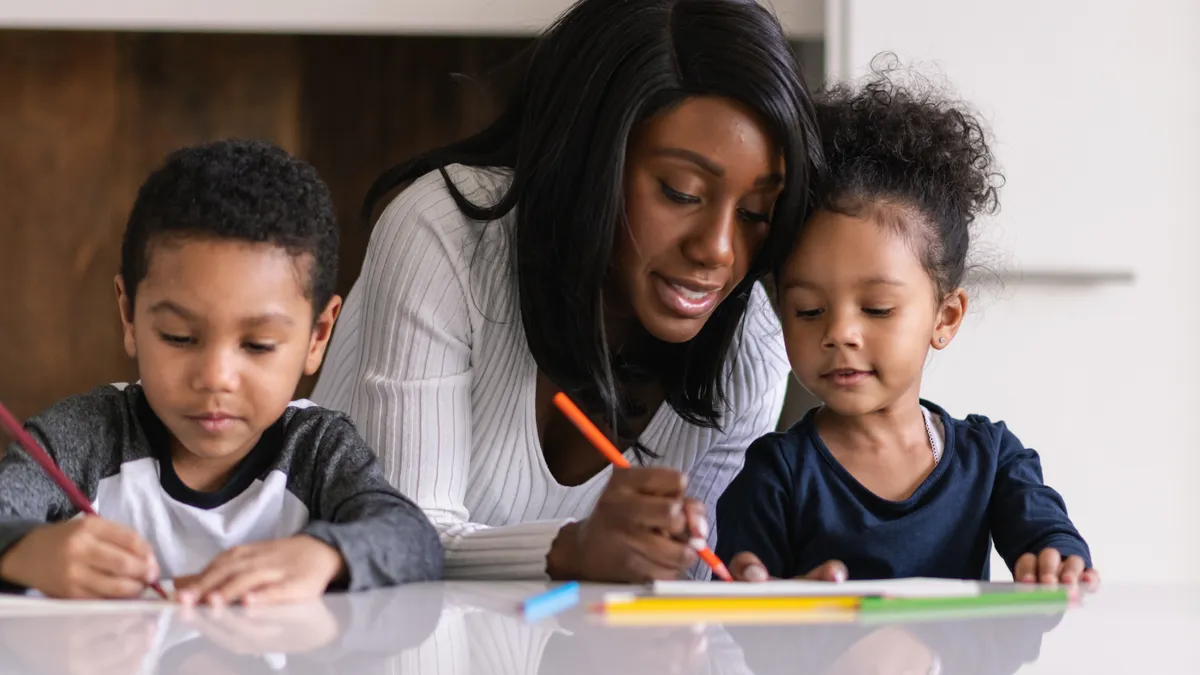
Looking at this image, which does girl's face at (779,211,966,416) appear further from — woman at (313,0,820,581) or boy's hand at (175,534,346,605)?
boy's hand at (175,534,346,605)

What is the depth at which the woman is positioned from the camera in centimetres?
121

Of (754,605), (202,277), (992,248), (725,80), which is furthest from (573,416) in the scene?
(992,248)

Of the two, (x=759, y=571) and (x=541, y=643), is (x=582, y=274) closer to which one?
(x=759, y=571)

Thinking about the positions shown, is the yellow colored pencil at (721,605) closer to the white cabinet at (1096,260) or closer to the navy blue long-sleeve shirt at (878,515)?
the navy blue long-sleeve shirt at (878,515)

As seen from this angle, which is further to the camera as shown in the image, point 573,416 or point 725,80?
point 725,80

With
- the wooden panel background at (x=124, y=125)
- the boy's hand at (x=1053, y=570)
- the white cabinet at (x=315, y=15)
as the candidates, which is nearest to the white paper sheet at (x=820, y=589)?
the boy's hand at (x=1053, y=570)

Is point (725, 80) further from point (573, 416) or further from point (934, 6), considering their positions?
point (934, 6)

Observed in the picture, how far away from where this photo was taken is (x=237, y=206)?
1.03 m

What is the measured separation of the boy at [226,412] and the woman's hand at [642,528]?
0.13 m

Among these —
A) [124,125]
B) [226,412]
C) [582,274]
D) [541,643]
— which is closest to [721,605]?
[541,643]

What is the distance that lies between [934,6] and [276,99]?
1.09m

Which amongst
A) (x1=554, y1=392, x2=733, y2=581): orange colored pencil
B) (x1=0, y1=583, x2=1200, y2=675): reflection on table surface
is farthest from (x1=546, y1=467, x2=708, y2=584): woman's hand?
(x1=0, y1=583, x2=1200, y2=675): reflection on table surface

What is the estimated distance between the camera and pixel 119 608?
799mm

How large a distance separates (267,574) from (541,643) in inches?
9.4
